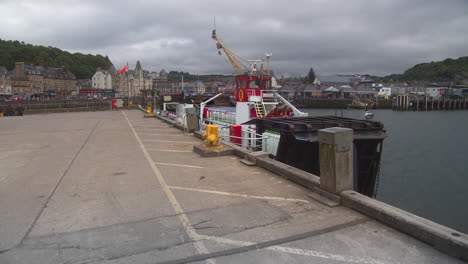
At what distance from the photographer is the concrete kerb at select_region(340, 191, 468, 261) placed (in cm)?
379

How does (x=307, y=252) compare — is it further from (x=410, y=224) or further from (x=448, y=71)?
(x=448, y=71)

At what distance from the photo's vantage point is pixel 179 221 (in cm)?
489

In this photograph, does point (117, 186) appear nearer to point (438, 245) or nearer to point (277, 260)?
point (277, 260)

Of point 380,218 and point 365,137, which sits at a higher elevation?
point 365,137

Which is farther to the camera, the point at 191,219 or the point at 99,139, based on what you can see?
the point at 99,139

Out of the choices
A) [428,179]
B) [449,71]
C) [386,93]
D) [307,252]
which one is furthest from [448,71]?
[307,252]

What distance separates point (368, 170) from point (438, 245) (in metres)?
7.19

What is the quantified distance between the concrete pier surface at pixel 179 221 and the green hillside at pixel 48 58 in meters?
154

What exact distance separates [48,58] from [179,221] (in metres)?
167

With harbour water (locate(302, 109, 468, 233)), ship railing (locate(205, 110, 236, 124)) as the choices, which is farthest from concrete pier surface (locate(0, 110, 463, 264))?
ship railing (locate(205, 110, 236, 124))

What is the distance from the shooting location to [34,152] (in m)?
11.3

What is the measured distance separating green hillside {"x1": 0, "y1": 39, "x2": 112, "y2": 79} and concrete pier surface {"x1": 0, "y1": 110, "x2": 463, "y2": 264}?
506ft

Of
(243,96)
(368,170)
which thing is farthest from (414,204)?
(243,96)

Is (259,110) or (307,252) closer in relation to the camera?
(307,252)
